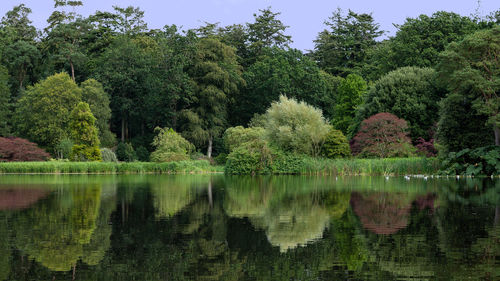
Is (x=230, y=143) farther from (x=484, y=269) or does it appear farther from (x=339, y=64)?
(x=484, y=269)

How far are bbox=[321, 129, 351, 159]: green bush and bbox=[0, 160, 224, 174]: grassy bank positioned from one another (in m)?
10.3

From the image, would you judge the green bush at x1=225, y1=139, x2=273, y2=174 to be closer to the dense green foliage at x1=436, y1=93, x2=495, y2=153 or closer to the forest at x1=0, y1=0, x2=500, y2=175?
the forest at x1=0, y1=0, x2=500, y2=175

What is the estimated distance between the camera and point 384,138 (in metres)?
35.8

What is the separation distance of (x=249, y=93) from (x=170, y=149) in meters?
14.7

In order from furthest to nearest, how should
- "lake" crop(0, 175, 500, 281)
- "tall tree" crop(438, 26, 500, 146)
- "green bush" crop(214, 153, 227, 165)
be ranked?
1. "green bush" crop(214, 153, 227, 165)
2. "tall tree" crop(438, 26, 500, 146)
3. "lake" crop(0, 175, 500, 281)

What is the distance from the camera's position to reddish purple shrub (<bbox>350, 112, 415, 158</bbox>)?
3519cm

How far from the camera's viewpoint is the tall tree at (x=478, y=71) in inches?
1105

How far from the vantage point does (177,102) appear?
55.2 m

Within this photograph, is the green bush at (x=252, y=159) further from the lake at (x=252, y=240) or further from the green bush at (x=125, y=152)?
the lake at (x=252, y=240)

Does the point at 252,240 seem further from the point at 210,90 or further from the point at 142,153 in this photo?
the point at 210,90

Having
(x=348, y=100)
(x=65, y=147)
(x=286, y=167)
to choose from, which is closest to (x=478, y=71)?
(x=286, y=167)

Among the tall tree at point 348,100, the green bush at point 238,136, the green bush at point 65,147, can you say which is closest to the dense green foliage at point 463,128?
the tall tree at point 348,100

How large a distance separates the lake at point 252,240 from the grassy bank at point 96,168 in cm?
2448

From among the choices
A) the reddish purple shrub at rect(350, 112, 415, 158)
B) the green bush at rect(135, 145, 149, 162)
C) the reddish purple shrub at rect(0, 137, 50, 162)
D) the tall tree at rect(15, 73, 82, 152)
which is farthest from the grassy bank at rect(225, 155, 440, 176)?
the tall tree at rect(15, 73, 82, 152)
